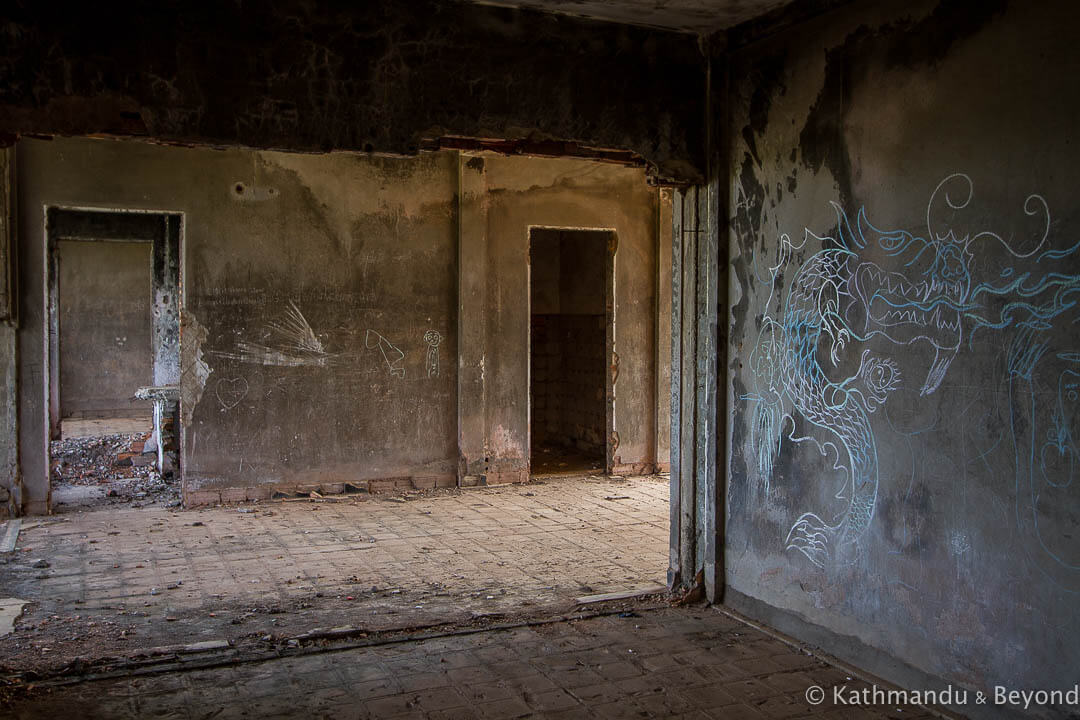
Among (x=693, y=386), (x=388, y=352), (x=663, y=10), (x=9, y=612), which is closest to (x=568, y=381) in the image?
(x=388, y=352)

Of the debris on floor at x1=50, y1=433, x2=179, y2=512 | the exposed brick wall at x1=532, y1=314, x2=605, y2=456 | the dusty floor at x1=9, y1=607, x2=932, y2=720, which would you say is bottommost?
the dusty floor at x1=9, y1=607, x2=932, y2=720

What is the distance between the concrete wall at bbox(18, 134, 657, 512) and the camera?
7.61 m

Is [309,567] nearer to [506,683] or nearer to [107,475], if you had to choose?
[506,683]

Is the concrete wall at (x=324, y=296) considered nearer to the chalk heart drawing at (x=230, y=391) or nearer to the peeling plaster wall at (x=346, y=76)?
the chalk heart drawing at (x=230, y=391)

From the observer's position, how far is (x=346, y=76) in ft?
13.8

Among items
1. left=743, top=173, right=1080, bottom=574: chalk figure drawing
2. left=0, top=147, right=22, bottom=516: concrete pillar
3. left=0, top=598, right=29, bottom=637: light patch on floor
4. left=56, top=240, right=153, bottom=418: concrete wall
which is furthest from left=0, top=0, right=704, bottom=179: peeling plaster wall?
left=56, top=240, right=153, bottom=418: concrete wall

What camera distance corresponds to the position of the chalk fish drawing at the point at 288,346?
8.11 m

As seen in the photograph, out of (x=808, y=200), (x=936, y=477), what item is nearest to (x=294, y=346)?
(x=808, y=200)

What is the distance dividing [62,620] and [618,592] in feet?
10.5

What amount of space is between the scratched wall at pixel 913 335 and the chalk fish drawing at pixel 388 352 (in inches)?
177

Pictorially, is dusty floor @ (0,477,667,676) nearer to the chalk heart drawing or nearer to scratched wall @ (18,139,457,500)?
scratched wall @ (18,139,457,500)

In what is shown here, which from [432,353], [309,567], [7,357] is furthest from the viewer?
[432,353]

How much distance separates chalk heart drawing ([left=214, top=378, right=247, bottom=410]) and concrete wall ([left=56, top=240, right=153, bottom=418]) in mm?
8643

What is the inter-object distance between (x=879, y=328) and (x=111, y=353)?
50.3ft
